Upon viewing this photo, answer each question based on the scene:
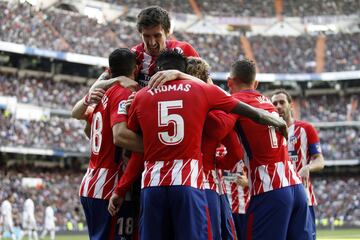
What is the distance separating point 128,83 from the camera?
21.4ft

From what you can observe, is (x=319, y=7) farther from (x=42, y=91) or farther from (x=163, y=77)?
(x=163, y=77)

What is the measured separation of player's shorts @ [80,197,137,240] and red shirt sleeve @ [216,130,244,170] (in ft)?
3.63

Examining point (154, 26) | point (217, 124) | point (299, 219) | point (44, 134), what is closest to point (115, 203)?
point (217, 124)

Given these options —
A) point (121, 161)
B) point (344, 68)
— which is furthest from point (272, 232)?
point (344, 68)

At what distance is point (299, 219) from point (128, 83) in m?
2.41

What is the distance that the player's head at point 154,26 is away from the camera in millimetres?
6438

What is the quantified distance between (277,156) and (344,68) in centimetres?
4790

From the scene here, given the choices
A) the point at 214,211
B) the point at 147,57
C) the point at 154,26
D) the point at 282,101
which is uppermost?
the point at 154,26

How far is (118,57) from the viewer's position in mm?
6551

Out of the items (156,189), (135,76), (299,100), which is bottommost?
(156,189)

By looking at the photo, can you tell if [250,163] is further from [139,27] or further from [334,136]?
[334,136]

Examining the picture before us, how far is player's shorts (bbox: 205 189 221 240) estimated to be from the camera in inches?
232

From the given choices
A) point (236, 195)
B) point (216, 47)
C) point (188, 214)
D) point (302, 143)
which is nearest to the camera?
point (188, 214)

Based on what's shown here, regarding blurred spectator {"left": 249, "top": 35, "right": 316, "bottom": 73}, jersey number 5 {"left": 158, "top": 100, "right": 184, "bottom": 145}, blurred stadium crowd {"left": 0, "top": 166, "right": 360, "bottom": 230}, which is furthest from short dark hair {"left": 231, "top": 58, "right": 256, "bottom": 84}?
blurred spectator {"left": 249, "top": 35, "right": 316, "bottom": 73}
